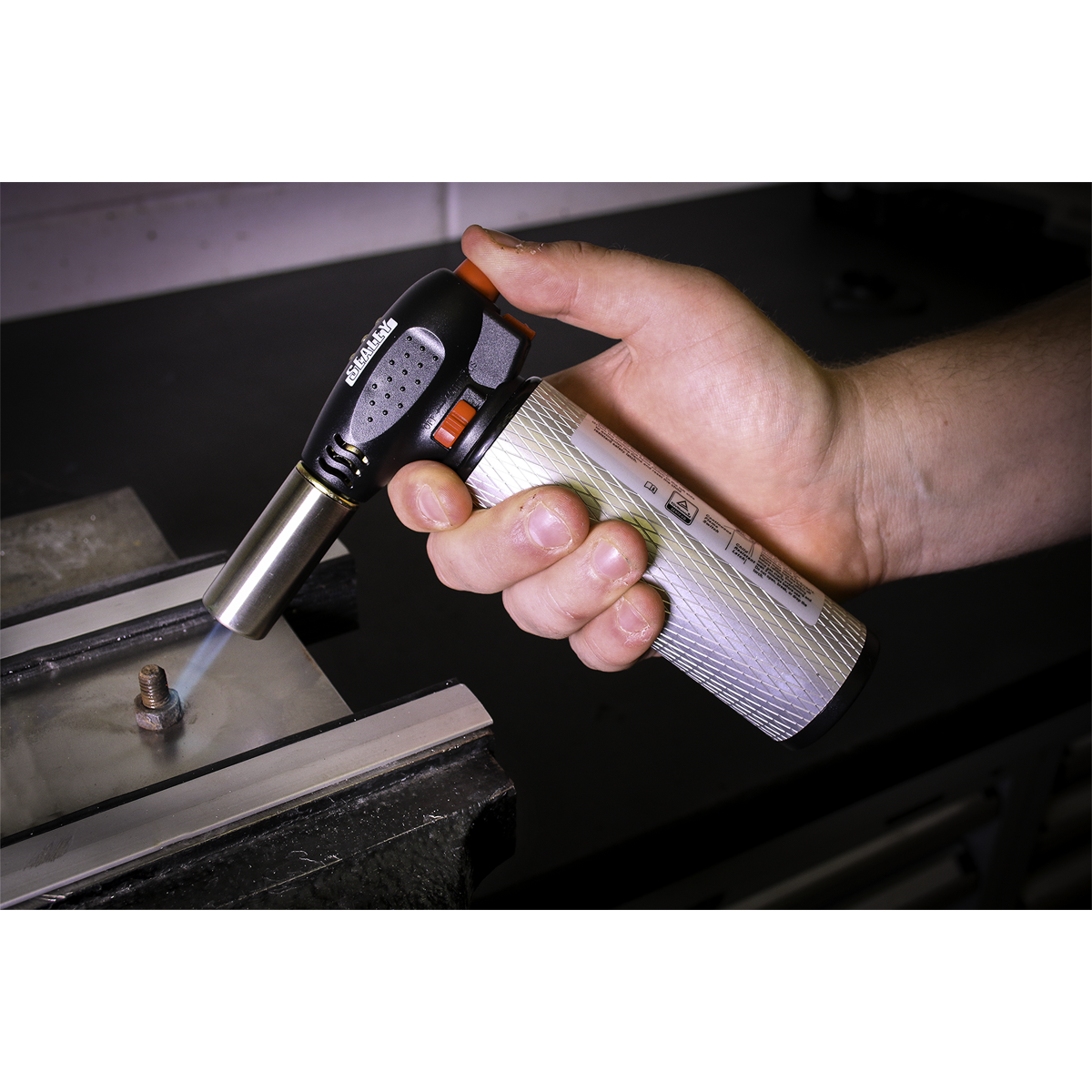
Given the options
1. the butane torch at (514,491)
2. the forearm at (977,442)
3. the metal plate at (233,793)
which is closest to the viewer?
the metal plate at (233,793)

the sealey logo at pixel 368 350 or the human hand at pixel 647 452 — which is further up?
the sealey logo at pixel 368 350

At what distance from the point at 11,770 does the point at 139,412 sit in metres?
0.72

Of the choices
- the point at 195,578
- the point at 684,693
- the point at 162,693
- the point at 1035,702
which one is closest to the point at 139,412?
the point at 195,578

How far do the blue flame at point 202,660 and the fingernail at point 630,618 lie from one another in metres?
0.34

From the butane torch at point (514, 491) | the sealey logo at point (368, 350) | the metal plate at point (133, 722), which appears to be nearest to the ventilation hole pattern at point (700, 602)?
the butane torch at point (514, 491)

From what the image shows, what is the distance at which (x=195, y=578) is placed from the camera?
86 centimetres

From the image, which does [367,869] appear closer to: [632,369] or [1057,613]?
[632,369]

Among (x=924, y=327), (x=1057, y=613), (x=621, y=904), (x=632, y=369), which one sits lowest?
(x=621, y=904)

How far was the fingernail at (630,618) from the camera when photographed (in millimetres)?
771

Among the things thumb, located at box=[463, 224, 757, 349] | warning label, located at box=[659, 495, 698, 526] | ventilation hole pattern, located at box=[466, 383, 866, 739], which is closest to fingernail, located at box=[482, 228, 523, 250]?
thumb, located at box=[463, 224, 757, 349]

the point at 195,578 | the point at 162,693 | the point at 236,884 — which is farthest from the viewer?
the point at 195,578

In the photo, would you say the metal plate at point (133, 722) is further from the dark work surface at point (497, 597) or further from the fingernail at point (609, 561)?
the fingernail at point (609, 561)

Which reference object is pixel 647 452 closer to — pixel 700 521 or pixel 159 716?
pixel 700 521

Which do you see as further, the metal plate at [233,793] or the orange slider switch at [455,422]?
the orange slider switch at [455,422]
